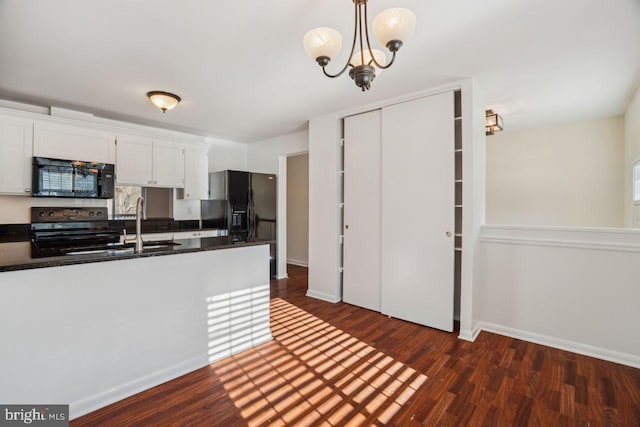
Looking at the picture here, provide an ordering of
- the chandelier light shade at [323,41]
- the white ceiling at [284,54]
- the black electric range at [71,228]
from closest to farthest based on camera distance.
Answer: the chandelier light shade at [323,41] < the white ceiling at [284,54] < the black electric range at [71,228]

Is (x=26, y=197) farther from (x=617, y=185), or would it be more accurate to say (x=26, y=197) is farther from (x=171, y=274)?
(x=617, y=185)

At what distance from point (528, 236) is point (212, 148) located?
4.82 meters

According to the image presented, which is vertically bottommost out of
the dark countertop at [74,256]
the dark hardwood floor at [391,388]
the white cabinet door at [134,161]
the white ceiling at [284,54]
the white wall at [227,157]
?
the dark hardwood floor at [391,388]

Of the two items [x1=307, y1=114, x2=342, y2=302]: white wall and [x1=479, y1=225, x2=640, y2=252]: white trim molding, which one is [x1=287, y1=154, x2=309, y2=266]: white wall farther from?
[x1=479, y1=225, x2=640, y2=252]: white trim molding

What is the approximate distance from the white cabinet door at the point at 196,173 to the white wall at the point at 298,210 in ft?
6.78

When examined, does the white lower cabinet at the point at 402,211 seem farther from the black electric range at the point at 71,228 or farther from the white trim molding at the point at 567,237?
the black electric range at the point at 71,228

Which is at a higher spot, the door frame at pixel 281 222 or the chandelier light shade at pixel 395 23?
the chandelier light shade at pixel 395 23

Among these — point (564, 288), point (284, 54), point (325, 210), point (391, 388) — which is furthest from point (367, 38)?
point (564, 288)

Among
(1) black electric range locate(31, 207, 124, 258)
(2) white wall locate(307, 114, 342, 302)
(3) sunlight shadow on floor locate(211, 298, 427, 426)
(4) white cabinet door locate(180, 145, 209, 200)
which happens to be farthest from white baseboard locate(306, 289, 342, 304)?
(1) black electric range locate(31, 207, 124, 258)

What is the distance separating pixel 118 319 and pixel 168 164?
302cm

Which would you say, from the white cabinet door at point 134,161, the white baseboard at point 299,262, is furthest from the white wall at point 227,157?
the white baseboard at point 299,262

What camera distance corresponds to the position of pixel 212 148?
5.14 m

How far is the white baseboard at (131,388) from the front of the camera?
165cm

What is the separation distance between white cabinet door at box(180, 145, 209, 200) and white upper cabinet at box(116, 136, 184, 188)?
7 cm
